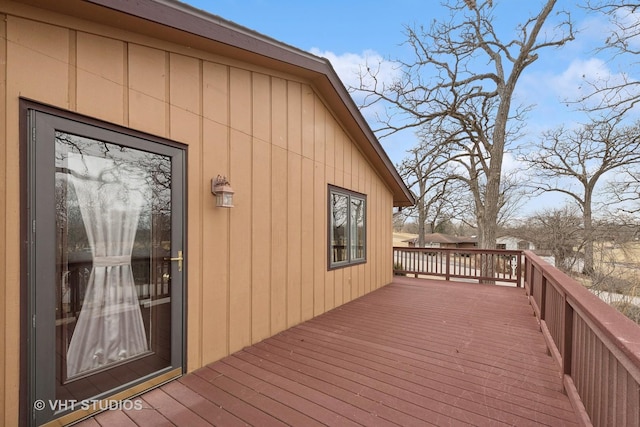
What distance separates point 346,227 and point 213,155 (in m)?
2.97

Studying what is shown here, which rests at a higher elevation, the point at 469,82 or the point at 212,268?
the point at 469,82

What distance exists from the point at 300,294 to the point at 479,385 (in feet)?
7.51

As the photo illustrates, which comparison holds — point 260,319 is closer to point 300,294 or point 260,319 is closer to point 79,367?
point 300,294

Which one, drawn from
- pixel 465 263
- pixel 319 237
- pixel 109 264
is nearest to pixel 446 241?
pixel 465 263

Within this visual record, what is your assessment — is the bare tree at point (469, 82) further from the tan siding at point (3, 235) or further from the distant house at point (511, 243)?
the distant house at point (511, 243)

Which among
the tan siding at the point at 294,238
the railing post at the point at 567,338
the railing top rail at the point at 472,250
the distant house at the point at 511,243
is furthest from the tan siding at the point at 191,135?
the distant house at the point at 511,243

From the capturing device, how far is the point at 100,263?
2.15 m

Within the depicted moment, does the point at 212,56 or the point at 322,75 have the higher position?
the point at 322,75

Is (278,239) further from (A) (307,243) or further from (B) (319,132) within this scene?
(B) (319,132)

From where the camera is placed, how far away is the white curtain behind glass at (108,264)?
207cm

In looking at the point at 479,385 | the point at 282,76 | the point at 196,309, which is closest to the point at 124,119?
the point at 196,309

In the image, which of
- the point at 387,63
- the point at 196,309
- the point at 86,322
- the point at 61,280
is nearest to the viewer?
the point at 61,280

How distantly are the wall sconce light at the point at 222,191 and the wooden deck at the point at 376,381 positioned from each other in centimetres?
150

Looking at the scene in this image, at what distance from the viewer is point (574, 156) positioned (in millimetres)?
14125
